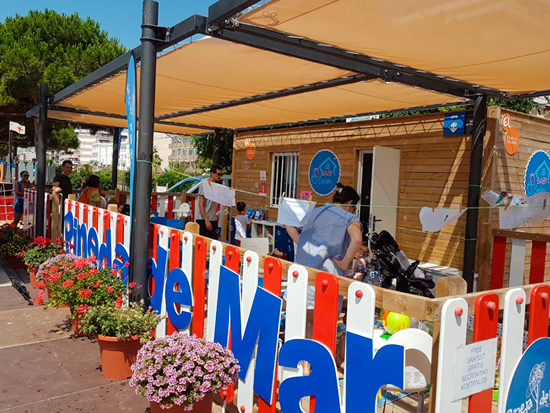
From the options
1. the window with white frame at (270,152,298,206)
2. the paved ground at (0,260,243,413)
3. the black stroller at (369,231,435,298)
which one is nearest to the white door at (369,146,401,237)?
the black stroller at (369,231,435,298)

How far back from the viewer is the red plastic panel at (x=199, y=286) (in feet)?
11.7

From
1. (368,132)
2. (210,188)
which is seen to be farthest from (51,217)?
(368,132)

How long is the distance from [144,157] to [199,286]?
137cm

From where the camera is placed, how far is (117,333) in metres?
3.59

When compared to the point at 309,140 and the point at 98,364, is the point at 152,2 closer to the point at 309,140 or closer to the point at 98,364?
the point at 98,364

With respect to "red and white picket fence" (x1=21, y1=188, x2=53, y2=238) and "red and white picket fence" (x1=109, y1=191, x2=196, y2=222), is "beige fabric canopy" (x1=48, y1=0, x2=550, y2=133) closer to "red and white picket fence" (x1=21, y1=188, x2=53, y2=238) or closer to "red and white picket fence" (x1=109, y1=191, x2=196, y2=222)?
"red and white picket fence" (x1=21, y1=188, x2=53, y2=238)

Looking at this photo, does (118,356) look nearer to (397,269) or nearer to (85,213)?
(85,213)

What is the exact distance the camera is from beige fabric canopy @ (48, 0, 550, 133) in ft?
11.7

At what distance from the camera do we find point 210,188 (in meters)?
6.62

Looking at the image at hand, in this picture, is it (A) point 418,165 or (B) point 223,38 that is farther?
(A) point 418,165

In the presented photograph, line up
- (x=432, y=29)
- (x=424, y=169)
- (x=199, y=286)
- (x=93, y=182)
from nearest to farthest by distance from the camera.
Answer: (x=199, y=286), (x=432, y=29), (x=93, y=182), (x=424, y=169)

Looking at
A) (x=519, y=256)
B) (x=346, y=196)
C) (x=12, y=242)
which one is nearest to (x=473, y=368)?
(x=346, y=196)

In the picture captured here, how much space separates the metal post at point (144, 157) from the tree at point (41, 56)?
8705mm

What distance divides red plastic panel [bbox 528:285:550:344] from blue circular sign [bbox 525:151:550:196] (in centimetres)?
685
